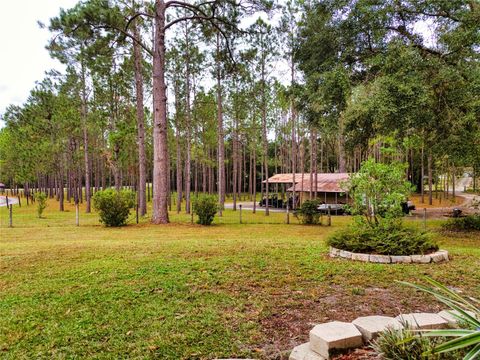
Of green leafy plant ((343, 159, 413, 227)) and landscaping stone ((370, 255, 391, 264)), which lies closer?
landscaping stone ((370, 255, 391, 264))

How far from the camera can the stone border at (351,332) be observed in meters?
2.34

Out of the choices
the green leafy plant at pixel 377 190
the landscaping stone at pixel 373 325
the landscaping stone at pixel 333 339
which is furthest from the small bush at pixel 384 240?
the landscaping stone at pixel 333 339

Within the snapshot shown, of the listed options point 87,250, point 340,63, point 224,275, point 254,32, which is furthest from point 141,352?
point 254,32

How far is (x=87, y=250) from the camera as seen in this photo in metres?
6.48

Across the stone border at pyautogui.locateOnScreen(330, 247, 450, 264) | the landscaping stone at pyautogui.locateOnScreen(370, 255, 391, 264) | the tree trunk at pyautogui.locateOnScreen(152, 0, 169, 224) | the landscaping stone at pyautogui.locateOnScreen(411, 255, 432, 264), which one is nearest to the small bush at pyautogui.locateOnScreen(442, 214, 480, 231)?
the stone border at pyautogui.locateOnScreen(330, 247, 450, 264)

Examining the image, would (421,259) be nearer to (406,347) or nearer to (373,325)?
(373,325)

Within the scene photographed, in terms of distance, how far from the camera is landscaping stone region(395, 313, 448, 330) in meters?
2.59

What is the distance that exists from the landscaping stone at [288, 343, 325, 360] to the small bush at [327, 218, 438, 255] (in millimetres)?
3647

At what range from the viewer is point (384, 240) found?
18.7ft

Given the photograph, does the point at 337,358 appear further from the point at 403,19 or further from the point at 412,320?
the point at 403,19

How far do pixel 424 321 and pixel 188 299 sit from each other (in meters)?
2.28

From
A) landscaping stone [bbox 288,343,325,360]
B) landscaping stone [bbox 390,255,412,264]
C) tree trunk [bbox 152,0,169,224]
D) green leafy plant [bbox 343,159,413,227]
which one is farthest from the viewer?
tree trunk [bbox 152,0,169,224]

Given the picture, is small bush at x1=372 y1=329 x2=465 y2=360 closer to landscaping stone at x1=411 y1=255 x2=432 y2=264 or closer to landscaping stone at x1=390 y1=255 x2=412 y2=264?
landscaping stone at x1=390 y1=255 x2=412 y2=264

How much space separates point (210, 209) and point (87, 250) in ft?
23.4
